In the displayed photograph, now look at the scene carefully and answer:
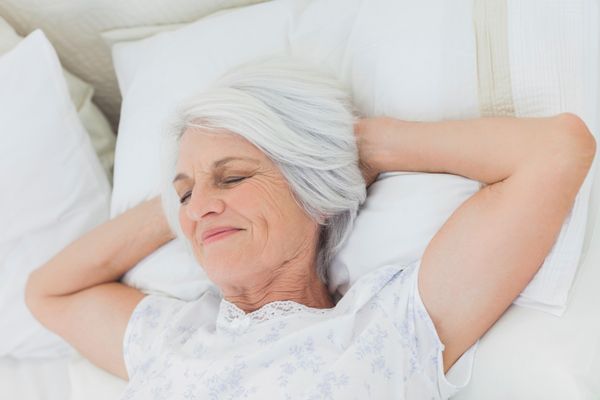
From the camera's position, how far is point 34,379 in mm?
1538

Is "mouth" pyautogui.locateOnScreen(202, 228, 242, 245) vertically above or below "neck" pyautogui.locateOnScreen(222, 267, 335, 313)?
above

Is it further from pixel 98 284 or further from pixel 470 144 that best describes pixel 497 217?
pixel 98 284

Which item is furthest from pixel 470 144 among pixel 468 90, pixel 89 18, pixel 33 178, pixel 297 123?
pixel 89 18

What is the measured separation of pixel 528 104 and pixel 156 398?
0.77 meters

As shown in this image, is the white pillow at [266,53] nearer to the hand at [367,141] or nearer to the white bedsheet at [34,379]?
the hand at [367,141]

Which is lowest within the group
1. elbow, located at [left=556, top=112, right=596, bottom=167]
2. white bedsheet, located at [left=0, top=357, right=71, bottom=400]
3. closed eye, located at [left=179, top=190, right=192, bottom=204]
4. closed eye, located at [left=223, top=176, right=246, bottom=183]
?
white bedsheet, located at [left=0, top=357, right=71, bottom=400]

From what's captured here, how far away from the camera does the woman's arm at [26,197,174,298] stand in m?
1.44

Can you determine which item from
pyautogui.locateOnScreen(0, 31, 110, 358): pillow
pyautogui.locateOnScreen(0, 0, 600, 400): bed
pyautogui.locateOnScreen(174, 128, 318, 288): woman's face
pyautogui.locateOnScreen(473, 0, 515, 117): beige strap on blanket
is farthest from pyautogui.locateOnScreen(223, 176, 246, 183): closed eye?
pyautogui.locateOnScreen(0, 31, 110, 358): pillow

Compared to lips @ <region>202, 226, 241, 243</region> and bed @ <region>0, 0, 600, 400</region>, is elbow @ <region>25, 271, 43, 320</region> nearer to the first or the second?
bed @ <region>0, 0, 600, 400</region>

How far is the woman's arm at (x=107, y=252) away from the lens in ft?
4.73

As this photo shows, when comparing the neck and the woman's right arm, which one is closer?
the neck

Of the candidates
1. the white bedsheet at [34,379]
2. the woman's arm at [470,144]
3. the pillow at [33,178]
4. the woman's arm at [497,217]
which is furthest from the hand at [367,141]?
the white bedsheet at [34,379]

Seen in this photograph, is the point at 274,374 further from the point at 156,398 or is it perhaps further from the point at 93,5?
the point at 93,5

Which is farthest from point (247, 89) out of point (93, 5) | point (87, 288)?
point (93, 5)
